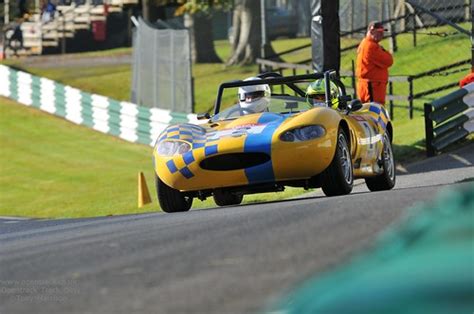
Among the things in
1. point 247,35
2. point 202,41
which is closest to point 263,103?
point 247,35

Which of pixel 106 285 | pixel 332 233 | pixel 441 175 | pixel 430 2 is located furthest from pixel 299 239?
pixel 430 2

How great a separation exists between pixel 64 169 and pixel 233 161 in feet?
52.1

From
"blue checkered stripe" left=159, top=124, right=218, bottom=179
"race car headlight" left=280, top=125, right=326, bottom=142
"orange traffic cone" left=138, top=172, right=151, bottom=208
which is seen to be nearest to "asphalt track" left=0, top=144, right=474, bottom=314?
"race car headlight" left=280, top=125, right=326, bottom=142

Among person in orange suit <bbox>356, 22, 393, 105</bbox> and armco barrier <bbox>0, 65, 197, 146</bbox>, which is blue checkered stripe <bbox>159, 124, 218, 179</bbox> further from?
armco barrier <bbox>0, 65, 197, 146</bbox>

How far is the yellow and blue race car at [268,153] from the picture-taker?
1262cm

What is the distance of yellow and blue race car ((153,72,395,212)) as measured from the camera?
41.4ft

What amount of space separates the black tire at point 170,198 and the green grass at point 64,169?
3.29 meters

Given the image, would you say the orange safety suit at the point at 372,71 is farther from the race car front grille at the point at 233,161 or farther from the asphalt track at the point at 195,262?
the asphalt track at the point at 195,262

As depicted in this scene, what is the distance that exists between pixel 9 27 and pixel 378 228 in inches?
Result: 1867

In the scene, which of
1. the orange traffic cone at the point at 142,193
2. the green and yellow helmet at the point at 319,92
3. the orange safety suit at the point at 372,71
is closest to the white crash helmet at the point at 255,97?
the green and yellow helmet at the point at 319,92

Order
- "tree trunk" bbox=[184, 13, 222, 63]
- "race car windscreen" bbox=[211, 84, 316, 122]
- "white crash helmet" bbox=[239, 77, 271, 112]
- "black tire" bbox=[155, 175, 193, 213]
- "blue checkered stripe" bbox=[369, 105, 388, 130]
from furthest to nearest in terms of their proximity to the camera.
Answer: "tree trunk" bbox=[184, 13, 222, 63] < "blue checkered stripe" bbox=[369, 105, 388, 130] < "white crash helmet" bbox=[239, 77, 271, 112] < "race car windscreen" bbox=[211, 84, 316, 122] < "black tire" bbox=[155, 175, 193, 213]

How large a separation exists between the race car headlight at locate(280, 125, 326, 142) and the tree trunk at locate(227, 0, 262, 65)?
36309 mm

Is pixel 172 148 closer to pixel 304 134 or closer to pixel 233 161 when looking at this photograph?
pixel 233 161

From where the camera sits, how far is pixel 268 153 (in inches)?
496
